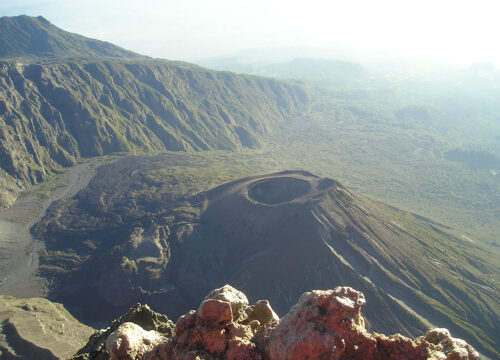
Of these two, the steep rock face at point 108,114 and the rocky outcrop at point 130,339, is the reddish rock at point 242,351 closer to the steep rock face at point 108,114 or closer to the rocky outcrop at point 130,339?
the rocky outcrop at point 130,339

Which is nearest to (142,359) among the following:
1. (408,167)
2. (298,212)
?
(298,212)

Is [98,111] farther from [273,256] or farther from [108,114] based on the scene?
[273,256]

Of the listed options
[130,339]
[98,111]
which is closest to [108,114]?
[98,111]

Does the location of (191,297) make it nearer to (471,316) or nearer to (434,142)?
(471,316)

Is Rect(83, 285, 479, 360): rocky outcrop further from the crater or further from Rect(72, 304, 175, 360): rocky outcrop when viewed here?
the crater

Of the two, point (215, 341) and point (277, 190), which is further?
point (277, 190)

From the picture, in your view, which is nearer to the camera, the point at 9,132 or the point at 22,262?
the point at 22,262
